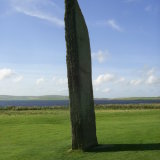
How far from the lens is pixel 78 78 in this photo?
49.7 feet

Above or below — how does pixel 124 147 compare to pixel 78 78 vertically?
below

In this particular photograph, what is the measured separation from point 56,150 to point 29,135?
675 centimetres

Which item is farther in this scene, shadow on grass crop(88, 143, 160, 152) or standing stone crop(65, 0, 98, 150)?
standing stone crop(65, 0, 98, 150)

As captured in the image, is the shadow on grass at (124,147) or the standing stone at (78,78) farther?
the standing stone at (78,78)

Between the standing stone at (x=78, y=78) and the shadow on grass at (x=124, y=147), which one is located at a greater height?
the standing stone at (x=78, y=78)

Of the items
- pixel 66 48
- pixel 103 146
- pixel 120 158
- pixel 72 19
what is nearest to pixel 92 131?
pixel 103 146

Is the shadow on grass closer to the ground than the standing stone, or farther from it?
closer to the ground

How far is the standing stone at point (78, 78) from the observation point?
15.2m

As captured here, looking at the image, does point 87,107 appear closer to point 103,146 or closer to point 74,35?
point 103,146

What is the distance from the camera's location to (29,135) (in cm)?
2195

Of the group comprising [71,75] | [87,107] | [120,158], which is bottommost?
[120,158]

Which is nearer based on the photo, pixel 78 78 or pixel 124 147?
pixel 78 78

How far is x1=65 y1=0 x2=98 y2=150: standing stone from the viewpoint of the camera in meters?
15.2

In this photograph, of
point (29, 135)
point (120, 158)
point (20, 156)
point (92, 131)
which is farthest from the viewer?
point (29, 135)
